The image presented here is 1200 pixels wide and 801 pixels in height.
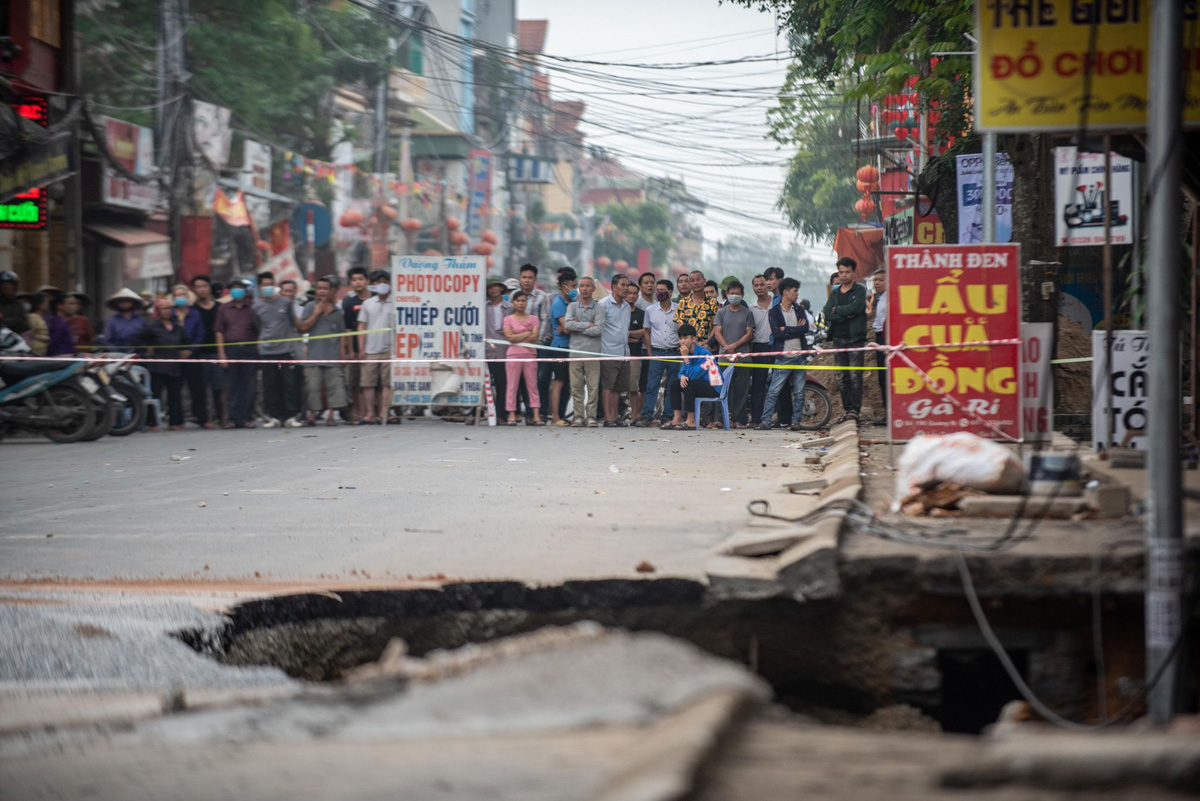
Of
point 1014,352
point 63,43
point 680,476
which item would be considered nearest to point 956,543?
point 1014,352

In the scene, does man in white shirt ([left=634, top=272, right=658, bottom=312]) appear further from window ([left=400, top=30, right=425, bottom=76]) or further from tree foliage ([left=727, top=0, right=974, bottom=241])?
window ([left=400, top=30, right=425, bottom=76])

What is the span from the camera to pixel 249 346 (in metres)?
16.2

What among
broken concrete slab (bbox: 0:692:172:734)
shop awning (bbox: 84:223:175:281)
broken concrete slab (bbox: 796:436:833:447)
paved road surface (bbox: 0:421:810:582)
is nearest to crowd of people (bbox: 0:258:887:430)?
paved road surface (bbox: 0:421:810:582)

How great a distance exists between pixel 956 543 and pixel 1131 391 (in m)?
3.38

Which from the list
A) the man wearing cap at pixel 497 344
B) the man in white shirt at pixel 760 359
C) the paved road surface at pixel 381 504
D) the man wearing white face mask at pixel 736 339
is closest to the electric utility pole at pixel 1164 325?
the paved road surface at pixel 381 504

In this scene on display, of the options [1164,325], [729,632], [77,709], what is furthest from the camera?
[729,632]

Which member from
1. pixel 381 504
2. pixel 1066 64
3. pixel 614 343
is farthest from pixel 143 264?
pixel 1066 64

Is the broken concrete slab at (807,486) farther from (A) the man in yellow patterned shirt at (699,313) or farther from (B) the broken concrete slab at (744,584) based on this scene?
(A) the man in yellow patterned shirt at (699,313)

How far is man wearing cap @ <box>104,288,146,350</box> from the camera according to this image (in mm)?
15594

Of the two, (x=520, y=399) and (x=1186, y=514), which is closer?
(x=1186, y=514)

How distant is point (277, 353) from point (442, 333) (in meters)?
2.18

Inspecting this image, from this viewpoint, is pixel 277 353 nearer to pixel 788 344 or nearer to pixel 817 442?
pixel 788 344

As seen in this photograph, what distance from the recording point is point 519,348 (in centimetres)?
1614

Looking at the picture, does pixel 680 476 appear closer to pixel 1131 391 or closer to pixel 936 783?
pixel 1131 391
